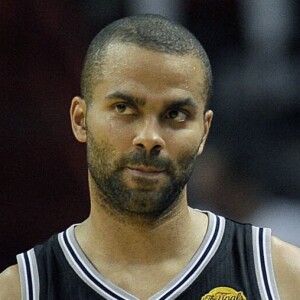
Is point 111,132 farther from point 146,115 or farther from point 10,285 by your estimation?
point 10,285

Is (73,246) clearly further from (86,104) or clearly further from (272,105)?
(272,105)

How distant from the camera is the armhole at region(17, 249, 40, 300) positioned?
264cm

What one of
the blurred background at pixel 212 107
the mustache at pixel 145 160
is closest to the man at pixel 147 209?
the mustache at pixel 145 160

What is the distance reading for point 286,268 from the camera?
8.75ft

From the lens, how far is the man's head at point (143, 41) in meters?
2.58

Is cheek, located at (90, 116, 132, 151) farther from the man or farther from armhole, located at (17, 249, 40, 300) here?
armhole, located at (17, 249, 40, 300)

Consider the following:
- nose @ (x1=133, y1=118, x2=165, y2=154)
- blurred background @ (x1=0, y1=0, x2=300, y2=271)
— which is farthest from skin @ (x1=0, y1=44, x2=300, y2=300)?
blurred background @ (x1=0, y1=0, x2=300, y2=271)

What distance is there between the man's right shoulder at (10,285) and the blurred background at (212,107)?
2.88 ft

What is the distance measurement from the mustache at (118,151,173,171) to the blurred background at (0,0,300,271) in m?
1.08

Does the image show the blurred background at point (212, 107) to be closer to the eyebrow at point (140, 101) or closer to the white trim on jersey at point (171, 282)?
the white trim on jersey at point (171, 282)

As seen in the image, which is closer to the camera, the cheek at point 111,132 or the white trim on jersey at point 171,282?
the cheek at point 111,132

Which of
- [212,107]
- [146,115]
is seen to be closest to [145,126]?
[146,115]

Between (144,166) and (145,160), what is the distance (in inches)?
0.6

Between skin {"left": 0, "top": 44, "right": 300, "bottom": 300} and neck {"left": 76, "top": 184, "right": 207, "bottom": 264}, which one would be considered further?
neck {"left": 76, "top": 184, "right": 207, "bottom": 264}
